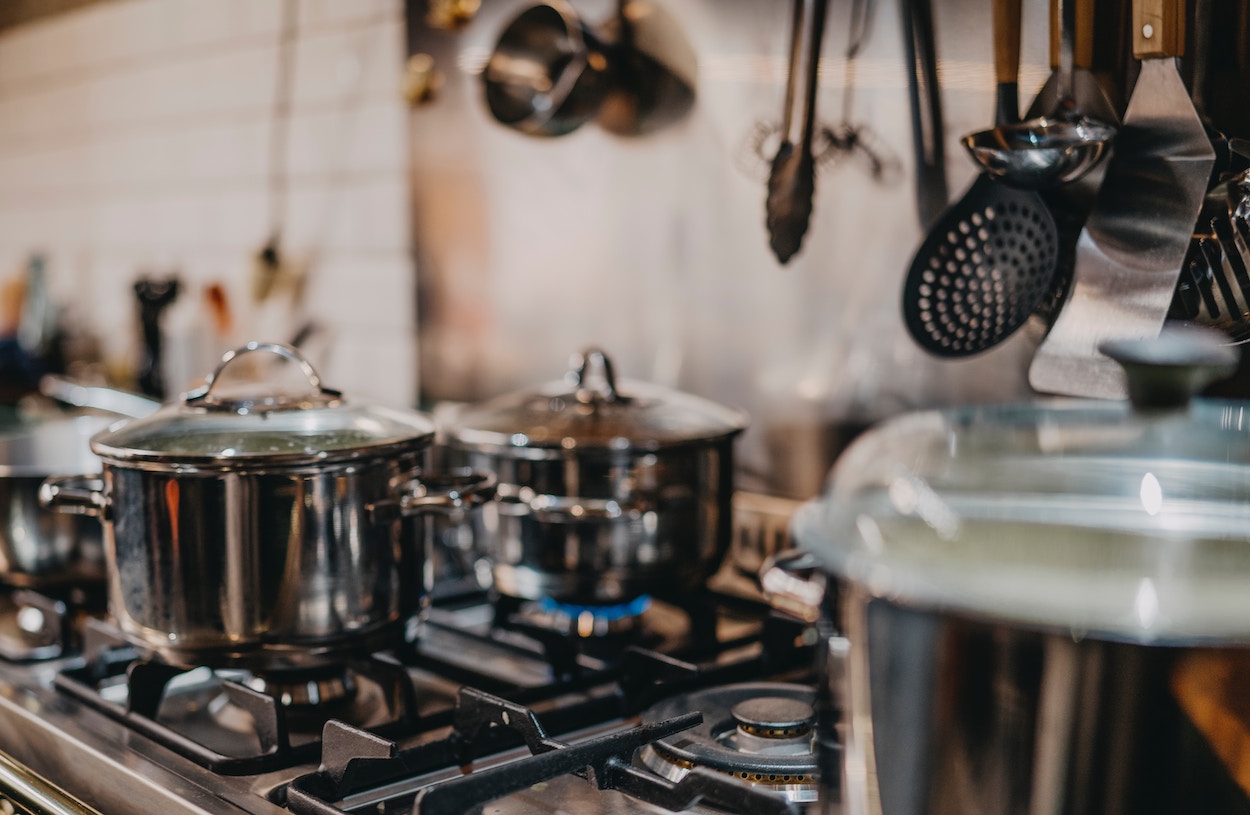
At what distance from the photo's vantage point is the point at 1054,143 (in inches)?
39.1

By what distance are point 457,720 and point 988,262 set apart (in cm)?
61

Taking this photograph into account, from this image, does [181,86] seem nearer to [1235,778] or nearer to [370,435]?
[370,435]

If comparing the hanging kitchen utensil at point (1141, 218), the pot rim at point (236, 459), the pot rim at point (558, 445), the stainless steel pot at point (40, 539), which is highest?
the hanging kitchen utensil at point (1141, 218)

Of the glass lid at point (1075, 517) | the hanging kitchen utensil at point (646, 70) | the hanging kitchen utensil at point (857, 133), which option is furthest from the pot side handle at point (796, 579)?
the hanging kitchen utensil at point (646, 70)

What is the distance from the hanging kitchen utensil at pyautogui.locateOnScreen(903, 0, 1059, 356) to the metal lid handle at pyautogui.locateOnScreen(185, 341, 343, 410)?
0.55 m

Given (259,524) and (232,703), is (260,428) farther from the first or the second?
(232,703)

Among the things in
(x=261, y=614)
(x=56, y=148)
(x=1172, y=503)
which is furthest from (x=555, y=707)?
(x=56, y=148)

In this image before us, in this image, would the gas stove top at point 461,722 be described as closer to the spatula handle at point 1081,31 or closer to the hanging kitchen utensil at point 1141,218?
the hanging kitchen utensil at point 1141,218

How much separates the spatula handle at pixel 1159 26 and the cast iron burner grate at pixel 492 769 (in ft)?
2.11

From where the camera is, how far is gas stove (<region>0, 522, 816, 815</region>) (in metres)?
0.84

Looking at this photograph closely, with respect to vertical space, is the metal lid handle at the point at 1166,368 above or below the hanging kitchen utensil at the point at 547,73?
below

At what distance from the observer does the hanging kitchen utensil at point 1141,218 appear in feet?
3.14

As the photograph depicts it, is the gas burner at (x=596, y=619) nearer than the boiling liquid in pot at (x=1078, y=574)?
No

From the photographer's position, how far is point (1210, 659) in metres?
0.52
